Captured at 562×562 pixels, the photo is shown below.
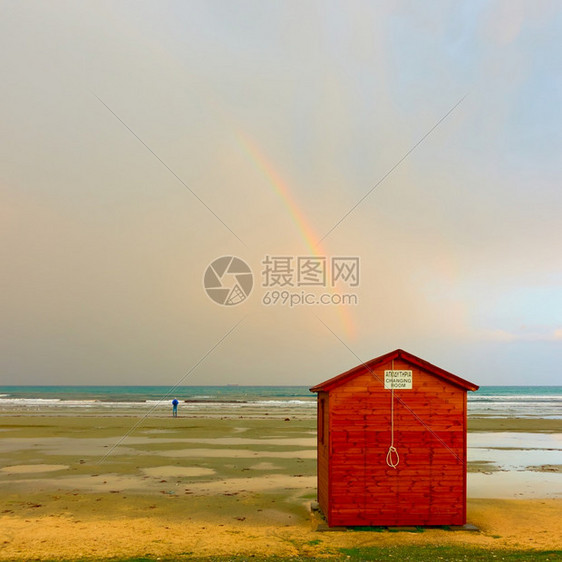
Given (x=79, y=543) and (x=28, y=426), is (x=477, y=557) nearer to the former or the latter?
(x=79, y=543)

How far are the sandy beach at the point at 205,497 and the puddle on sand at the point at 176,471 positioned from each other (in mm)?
41

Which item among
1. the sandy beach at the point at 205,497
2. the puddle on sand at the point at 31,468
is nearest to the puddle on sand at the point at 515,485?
the sandy beach at the point at 205,497

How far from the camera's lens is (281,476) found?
71.5 feet

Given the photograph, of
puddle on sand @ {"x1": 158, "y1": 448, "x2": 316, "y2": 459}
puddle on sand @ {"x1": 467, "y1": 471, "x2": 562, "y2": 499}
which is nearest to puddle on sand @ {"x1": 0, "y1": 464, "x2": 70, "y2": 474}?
puddle on sand @ {"x1": 158, "y1": 448, "x2": 316, "y2": 459}

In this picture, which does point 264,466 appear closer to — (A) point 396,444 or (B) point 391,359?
(A) point 396,444

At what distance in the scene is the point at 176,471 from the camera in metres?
23.0

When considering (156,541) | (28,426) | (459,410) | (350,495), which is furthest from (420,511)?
(28,426)

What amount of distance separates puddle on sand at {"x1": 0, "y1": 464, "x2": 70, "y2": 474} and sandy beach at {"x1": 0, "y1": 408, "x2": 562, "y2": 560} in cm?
8

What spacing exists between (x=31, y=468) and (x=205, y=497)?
9823 millimetres

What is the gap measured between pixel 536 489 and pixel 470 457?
7.76m

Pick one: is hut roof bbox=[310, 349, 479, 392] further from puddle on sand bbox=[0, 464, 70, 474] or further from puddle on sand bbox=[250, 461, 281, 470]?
puddle on sand bbox=[0, 464, 70, 474]

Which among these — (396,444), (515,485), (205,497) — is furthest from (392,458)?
(515,485)

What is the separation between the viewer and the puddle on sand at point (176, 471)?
22281 mm

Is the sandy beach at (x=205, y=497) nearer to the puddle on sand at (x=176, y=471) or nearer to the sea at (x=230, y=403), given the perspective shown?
the puddle on sand at (x=176, y=471)
